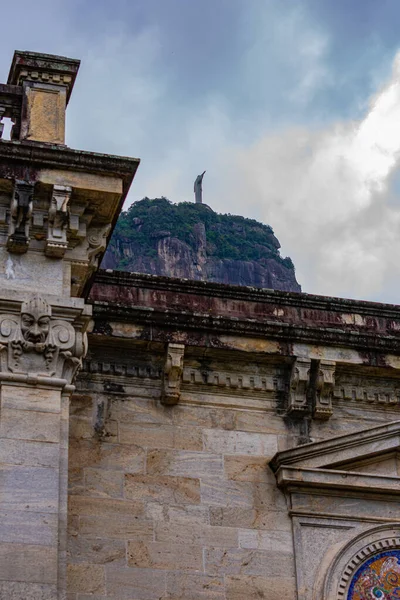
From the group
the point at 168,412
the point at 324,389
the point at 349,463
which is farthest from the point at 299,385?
the point at 168,412

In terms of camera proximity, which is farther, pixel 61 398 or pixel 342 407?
pixel 342 407

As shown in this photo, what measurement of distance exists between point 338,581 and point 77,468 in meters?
3.20

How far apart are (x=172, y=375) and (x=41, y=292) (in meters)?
2.42

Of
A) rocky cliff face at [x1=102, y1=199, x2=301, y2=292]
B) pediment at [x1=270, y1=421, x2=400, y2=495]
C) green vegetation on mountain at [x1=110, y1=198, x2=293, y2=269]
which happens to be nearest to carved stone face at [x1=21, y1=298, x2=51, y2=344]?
pediment at [x1=270, y1=421, x2=400, y2=495]

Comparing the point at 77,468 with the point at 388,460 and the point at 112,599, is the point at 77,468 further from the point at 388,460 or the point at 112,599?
the point at 388,460

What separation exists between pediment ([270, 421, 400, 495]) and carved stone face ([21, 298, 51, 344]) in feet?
11.2

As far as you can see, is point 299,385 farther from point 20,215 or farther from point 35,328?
point 20,215

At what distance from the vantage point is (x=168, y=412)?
47.1 feet

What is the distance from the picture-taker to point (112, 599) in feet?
41.9

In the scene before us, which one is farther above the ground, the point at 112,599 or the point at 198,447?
the point at 198,447

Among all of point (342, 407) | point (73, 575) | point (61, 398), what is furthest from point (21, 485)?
point (342, 407)

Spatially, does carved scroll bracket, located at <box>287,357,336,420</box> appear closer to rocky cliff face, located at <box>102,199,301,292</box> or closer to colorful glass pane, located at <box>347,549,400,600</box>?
colorful glass pane, located at <box>347,549,400,600</box>

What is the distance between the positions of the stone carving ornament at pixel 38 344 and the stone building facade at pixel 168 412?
0.06 feet

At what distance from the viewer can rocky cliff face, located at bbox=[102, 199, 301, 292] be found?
332 feet
